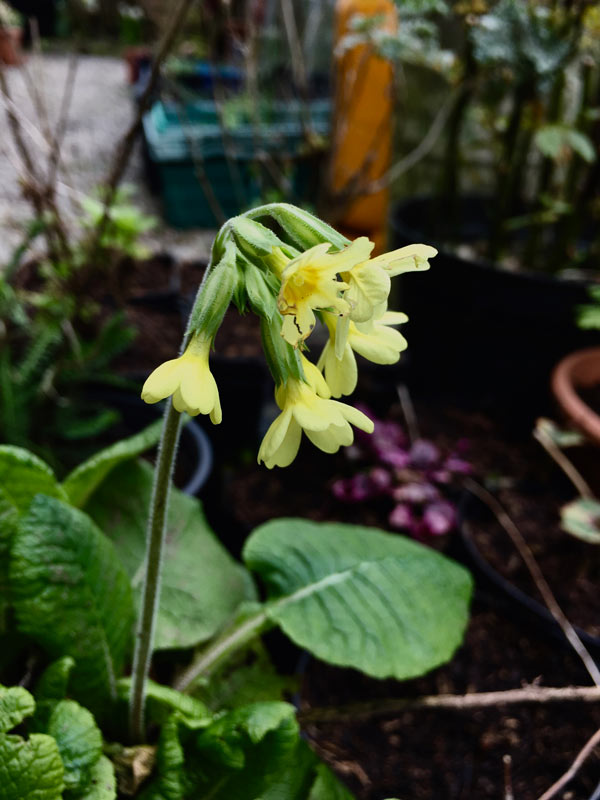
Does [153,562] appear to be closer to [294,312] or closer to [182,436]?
[294,312]

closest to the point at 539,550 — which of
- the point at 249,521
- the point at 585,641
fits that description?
the point at 585,641

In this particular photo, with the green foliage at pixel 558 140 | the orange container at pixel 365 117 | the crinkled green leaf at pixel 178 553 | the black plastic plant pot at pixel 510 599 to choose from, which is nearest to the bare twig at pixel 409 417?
the black plastic plant pot at pixel 510 599

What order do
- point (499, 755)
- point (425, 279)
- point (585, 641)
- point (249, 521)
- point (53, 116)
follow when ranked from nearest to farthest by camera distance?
point (499, 755)
point (585, 641)
point (249, 521)
point (425, 279)
point (53, 116)

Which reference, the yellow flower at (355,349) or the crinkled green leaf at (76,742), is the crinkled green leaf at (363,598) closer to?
the crinkled green leaf at (76,742)

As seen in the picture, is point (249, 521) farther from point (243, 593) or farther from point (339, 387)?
point (339, 387)

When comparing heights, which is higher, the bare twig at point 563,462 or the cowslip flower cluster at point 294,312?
the cowslip flower cluster at point 294,312
